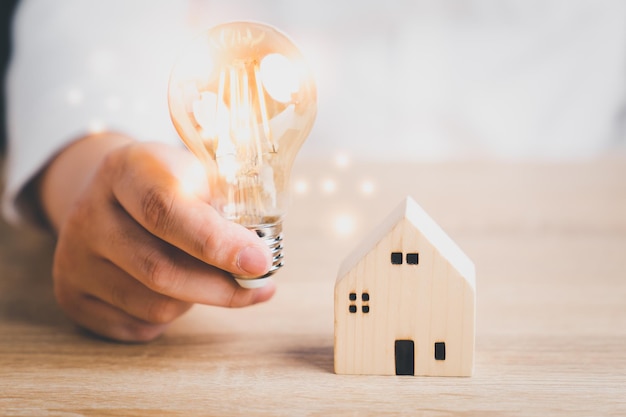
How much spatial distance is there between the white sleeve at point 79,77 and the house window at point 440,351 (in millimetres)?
555

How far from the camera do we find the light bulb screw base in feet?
1.75

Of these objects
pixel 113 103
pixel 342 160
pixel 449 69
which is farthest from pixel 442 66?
pixel 113 103

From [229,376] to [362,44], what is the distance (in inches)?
32.7

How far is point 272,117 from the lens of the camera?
1.87ft

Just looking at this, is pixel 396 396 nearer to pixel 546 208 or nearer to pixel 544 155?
pixel 546 208

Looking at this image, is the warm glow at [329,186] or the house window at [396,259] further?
the warm glow at [329,186]

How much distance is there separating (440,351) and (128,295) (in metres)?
0.28

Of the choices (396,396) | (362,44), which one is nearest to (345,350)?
(396,396)

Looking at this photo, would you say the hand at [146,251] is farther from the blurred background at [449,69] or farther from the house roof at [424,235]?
the blurred background at [449,69]

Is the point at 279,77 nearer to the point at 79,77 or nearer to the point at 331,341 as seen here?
the point at 331,341

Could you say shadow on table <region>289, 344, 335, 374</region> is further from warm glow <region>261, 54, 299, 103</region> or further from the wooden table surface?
warm glow <region>261, 54, 299, 103</region>

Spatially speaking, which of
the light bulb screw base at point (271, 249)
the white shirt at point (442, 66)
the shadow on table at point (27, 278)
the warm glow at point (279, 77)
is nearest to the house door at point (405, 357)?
the light bulb screw base at point (271, 249)

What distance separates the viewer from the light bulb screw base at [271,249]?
534 mm

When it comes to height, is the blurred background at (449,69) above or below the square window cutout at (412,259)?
above
